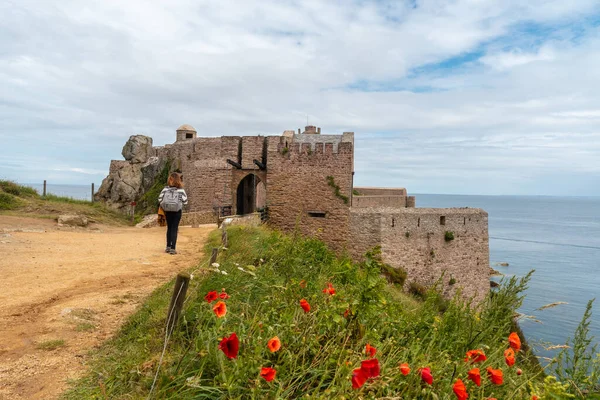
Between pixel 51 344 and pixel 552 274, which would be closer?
pixel 51 344

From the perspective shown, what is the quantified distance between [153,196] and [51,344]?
19.4 meters

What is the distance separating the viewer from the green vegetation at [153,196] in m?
22.0

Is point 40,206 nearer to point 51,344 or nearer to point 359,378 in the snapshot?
point 51,344

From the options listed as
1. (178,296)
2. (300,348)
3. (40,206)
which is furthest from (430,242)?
(178,296)

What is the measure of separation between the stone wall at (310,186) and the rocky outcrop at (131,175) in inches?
347

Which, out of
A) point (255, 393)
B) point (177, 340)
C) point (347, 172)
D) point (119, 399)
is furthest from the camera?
point (347, 172)

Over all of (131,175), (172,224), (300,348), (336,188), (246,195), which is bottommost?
(300,348)

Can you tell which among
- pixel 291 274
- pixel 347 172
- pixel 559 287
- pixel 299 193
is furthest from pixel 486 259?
pixel 291 274

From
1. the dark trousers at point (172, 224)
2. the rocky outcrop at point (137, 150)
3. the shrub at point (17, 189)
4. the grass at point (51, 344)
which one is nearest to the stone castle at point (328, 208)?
the shrub at point (17, 189)

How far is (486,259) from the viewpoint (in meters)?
20.8

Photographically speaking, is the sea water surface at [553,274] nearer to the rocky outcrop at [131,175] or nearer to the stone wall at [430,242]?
the stone wall at [430,242]

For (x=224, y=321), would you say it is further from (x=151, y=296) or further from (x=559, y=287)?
(x=559, y=287)

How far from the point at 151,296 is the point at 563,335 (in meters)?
20.2

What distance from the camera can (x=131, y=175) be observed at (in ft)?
86.5
